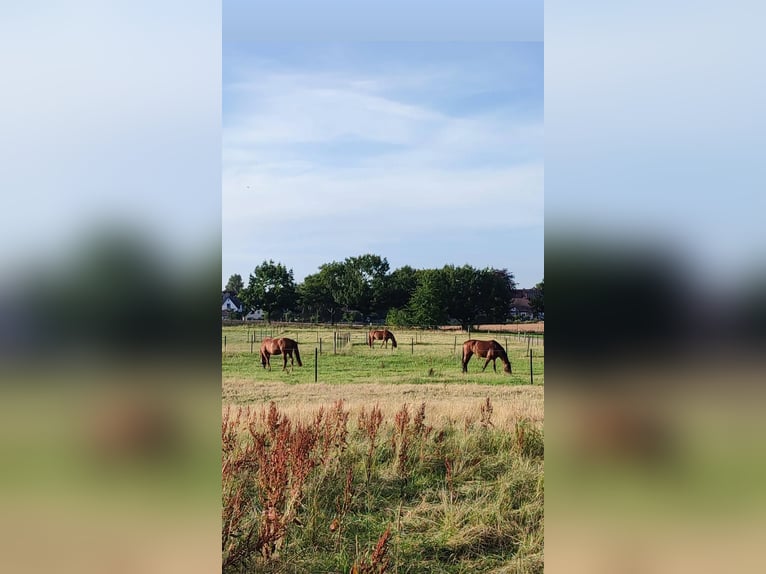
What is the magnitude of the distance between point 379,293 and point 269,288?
11.2 feet

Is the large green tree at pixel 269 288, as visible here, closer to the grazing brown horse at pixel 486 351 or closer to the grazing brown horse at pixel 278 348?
the grazing brown horse at pixel 278 348

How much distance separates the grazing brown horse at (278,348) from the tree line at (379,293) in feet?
3.08

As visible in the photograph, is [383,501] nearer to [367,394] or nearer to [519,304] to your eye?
[367,394]

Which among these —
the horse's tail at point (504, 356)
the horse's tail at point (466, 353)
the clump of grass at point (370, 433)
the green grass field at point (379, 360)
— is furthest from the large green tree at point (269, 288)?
the clump of grass at point (370, 433)

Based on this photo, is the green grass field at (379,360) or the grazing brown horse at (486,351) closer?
the green grass field at (379,360)

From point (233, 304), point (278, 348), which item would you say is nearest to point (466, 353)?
point (278, 348)

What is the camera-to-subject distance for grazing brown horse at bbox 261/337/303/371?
15695 mm

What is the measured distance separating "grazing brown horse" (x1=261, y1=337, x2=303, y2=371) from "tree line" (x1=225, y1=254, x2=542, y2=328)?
938 mm

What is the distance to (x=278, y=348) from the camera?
16.1m

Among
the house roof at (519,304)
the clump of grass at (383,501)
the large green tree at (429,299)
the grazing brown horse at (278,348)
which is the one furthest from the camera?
the house roof at (519,304)

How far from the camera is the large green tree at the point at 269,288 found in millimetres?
15570
